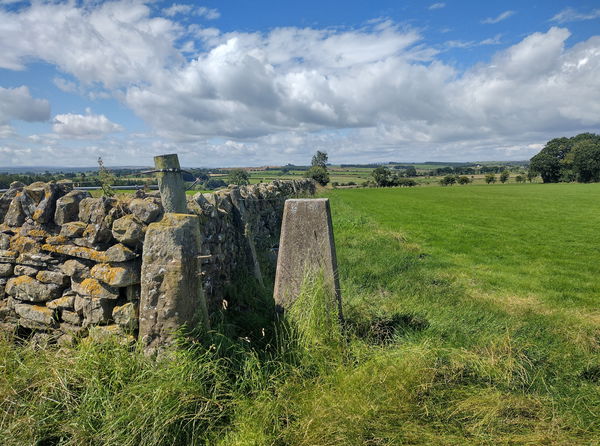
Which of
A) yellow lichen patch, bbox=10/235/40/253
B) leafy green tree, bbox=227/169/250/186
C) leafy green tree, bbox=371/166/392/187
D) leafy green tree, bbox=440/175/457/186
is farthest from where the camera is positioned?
leafy green tree, bbox=440/175/457/186

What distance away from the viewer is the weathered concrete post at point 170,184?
415 cm

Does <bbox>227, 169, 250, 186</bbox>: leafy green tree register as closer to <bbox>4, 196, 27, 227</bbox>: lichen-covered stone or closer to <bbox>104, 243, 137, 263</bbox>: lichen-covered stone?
<bbox>4, 196, 27, 227</bbox>: lichen-covered stone

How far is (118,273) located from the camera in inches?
147

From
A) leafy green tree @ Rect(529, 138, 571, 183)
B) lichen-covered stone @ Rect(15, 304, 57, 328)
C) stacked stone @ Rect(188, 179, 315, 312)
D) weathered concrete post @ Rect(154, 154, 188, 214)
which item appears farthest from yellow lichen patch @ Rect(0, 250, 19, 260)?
leafy green tree @ Rect(529, 138, 571, 183)

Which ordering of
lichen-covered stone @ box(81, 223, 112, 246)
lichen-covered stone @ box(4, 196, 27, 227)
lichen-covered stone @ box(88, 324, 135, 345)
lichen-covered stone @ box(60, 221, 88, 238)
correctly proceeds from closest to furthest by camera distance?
lichen-covered stone @ box(88, 324, 135, 345), lichen-covered stone @ box(81, 223, 112, 246), lichen-covered stone @ box(60, 221, 88, 238), lichen-covered stone @ box(4, 196, 27, 227)

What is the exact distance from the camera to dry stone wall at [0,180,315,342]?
3.81 metres

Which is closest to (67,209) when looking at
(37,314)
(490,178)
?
(37,314)

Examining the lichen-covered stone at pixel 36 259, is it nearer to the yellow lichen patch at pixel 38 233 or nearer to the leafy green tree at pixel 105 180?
the yellow lichen patch at pixel 38 233

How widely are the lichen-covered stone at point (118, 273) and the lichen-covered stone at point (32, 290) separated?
2.47 ft

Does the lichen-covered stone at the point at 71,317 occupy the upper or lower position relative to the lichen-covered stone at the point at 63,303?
lower

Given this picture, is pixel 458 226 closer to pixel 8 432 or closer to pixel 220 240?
pixel 220 240

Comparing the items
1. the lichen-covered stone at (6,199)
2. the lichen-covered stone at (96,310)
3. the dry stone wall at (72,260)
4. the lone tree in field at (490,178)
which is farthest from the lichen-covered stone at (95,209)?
the lone tree in field at (490,178)

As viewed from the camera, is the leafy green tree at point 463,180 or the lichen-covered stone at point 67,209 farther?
the leafy green tree at point 463,180

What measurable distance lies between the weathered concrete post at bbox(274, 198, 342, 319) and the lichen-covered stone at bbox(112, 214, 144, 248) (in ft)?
5.37
